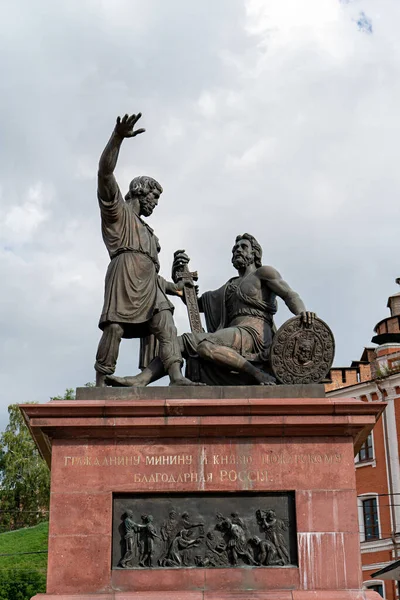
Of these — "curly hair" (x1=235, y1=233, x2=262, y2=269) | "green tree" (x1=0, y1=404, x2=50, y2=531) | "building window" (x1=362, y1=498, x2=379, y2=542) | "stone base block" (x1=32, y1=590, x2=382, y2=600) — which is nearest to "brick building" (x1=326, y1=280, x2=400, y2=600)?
"building window" (x1=362, y1=498, x2=379, y2=542)

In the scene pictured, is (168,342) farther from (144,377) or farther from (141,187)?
(141,187)

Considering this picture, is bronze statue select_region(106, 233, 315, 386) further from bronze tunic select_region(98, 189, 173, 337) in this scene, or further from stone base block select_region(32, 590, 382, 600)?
stone base block select_region(32, 590, 382, 600)

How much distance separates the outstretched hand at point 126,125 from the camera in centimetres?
1270

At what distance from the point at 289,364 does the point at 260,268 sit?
1.92 meters

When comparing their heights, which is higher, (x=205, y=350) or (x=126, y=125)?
(x=126, y=125)

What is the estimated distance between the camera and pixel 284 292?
534 inches

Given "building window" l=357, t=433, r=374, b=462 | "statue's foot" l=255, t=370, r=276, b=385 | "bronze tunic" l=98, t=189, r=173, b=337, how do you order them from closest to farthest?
"statue's foot" l=255, t=370, r=276, b=385
"bronze tunic" l=98, t=189, r=173, b=337
"building window" l=357, t=433, r=374, b=462

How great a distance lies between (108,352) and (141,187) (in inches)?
110

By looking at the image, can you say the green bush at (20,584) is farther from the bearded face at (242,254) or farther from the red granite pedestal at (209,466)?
the red granite pedestal at (209,466)

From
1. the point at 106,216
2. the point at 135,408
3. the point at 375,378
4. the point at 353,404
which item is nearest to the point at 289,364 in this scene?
the point at 353,404

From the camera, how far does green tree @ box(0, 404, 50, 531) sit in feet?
195

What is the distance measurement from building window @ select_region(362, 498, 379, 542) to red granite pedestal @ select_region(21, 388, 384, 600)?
101 ft

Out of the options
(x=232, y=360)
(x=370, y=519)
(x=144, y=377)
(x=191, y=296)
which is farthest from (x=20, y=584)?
(x=232, y=360)

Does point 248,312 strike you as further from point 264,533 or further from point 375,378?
point 375,378
